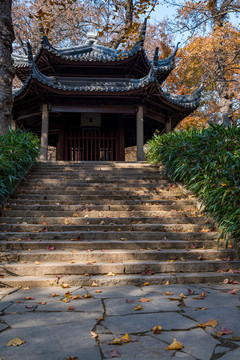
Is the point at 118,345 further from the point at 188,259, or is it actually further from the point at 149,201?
the point at 149,201

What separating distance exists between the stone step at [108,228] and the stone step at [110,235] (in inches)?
5.9

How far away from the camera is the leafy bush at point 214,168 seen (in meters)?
4.52

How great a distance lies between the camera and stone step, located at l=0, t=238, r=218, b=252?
14.3 feet

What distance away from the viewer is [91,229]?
5.00 m

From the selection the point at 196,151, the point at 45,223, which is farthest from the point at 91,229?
the point at 196,151

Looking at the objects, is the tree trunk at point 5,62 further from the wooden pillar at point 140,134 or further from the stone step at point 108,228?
the wooden pillar at point 140,134

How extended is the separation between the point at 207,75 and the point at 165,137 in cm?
616

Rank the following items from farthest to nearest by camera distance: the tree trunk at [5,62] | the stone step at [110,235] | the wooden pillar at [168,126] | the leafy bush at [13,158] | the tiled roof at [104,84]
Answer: the wooden pillar at [168,126] < the tiled roof at [104,84] < the tree trunk at [5,62] < the leafy bush at [13,158] < the stone step at [110,235]

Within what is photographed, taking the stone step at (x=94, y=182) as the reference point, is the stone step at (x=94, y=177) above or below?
above

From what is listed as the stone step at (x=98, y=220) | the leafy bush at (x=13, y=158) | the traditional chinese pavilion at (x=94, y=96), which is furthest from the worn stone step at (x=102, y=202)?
the traditional chinese pavilion at (x=94, y=96)

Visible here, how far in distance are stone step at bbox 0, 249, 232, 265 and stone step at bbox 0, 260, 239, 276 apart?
14 cm

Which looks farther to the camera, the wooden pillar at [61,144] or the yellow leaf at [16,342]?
the wooden pillar at [61,144]

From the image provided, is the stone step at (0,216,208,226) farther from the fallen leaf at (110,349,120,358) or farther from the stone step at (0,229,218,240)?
the fallen leaf at (110,349,120,358)

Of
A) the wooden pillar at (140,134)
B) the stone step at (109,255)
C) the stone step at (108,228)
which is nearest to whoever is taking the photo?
the stone step at (109,255)
